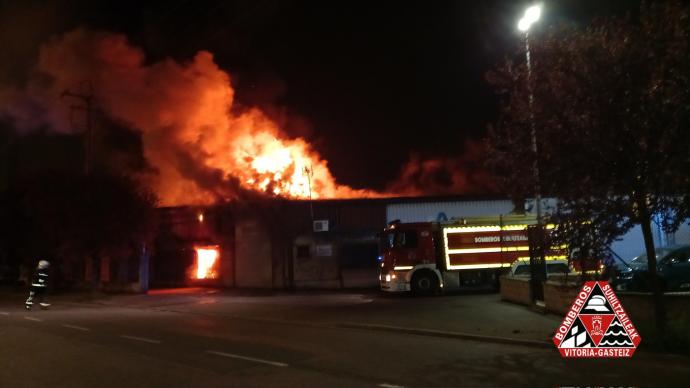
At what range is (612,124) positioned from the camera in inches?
344

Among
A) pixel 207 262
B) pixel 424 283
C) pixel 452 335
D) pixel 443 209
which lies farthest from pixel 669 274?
pixel 207 262

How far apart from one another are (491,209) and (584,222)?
1790 centimetres

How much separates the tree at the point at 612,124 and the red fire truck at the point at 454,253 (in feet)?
35.1

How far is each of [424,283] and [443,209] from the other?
749cm

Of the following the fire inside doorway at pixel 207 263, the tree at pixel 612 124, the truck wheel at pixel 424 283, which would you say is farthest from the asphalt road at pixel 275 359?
the fire inside doorway at pixel 207 263

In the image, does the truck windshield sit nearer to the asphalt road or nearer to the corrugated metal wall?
the asphalt road

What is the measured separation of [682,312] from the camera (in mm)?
9875

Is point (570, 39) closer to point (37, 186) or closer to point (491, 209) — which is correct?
point (491, 209)

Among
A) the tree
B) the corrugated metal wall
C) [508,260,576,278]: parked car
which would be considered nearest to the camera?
the tree

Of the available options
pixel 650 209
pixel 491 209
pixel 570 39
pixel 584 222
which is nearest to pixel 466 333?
pixel 584 222

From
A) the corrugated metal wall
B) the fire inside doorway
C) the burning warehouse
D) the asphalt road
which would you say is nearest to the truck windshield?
the burning warehouse

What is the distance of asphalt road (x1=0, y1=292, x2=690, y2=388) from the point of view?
7.27 m

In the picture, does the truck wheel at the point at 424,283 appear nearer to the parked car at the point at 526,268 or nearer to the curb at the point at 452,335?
the parked car at the point at 526,268

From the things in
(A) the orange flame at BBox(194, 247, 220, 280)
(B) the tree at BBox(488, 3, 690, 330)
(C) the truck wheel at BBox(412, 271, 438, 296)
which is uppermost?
(B) the tree at BBox(488, 3, 690, 330)
